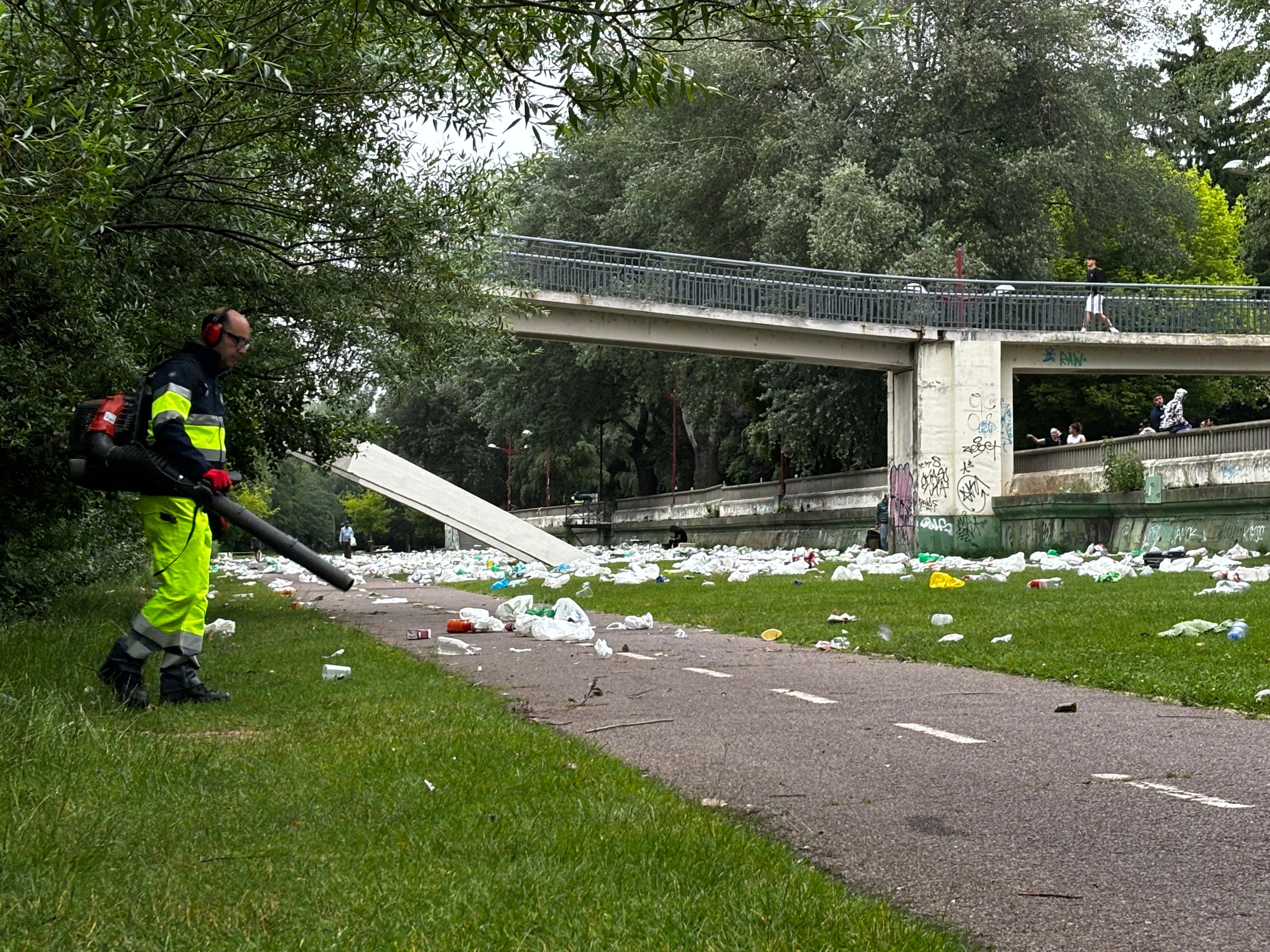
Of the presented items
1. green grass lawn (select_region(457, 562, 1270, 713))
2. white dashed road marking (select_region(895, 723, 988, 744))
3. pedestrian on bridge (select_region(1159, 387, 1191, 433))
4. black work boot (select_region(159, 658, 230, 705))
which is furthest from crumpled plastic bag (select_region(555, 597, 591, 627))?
pedestrian on bridge (select_region(1159, 387, 1191, 433))

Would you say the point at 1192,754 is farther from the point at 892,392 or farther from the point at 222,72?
the point at 892,392

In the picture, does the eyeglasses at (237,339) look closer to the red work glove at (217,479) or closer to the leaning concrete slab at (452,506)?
the red work glove at (217,479)

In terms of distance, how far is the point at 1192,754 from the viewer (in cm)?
585

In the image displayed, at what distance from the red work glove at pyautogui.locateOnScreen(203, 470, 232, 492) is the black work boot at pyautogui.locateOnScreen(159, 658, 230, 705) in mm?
955

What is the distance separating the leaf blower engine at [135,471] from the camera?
7.14 metres


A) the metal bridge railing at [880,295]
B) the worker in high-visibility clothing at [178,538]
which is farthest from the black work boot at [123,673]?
the metal bridge railing at [880,295]

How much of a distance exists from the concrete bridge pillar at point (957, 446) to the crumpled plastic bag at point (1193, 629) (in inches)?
880

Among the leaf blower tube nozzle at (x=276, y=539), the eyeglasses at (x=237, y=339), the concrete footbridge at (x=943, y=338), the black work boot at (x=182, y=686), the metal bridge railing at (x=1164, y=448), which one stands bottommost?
A: the black work boot at (x=182, y=686)

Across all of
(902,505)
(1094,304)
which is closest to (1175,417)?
(1094,304)

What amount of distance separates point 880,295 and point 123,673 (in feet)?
89.2

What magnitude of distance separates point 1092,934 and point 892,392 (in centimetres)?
3204

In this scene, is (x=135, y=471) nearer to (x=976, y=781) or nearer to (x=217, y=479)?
(x=217, y=479)

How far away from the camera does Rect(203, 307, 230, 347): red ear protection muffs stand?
298 inches

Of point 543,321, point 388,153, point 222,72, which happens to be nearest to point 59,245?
point 222,72
